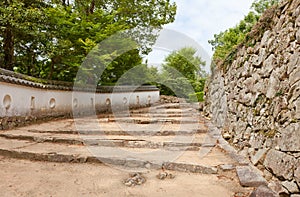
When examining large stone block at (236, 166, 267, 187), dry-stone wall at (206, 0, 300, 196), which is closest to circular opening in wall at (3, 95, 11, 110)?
dry-stone wall at (206, 0, 300, 196)

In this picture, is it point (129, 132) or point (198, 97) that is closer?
point (129, 132)

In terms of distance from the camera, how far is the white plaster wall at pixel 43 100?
5.14 metres

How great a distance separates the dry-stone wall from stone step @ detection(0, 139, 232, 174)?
1.93 feet

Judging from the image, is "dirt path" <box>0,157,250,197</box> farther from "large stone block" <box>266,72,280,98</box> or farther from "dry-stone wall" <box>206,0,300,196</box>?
"large stone block" <box>266,72,280,98</box>

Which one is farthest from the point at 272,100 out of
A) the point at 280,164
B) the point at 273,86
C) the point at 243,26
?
the point at 243,26

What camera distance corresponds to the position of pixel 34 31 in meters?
5.93

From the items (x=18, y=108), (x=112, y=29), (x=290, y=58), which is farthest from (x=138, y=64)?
(x=290, y=58)

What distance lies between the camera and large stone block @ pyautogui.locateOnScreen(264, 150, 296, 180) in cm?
211

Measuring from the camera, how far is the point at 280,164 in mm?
2273

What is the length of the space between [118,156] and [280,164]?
2.06 m

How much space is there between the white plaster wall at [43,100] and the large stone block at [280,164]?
5119mm

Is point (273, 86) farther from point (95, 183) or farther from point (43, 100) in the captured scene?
point (43, 100)

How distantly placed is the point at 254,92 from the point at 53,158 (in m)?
2.97

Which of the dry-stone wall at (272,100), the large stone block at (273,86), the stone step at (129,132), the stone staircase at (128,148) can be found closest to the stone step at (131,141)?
the stone staircase at (128,148)
